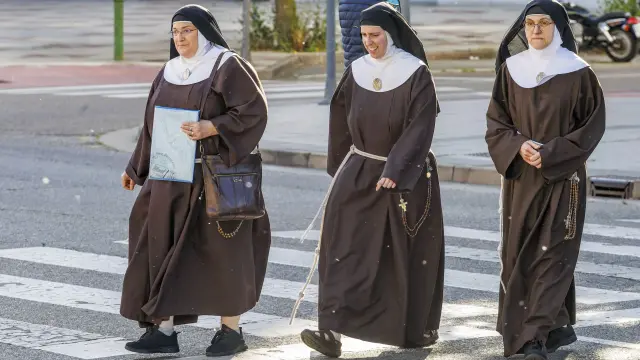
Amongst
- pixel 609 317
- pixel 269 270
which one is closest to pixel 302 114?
pixel 269 270

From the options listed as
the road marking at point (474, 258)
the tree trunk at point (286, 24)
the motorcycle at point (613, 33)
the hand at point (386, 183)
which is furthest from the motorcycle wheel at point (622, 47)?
the hand at point (386, 183)

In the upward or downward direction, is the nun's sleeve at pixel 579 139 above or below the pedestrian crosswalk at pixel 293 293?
above

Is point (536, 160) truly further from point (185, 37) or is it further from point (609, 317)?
point (185, 37)

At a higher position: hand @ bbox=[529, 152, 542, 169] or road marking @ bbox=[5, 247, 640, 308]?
hand @ bbox=[529, 152, 542, 169]

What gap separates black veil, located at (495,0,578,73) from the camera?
268 inches

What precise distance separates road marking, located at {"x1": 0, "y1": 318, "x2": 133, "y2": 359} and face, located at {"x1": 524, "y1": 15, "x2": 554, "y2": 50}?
2397 mm

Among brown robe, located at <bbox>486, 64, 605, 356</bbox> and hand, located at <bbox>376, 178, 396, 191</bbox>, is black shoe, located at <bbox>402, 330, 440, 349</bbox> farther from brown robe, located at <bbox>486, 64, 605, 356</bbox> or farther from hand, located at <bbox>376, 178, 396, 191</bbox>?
hand, located at <bbox>376, 178, 396, 191</bbox>

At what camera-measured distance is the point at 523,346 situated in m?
6.79

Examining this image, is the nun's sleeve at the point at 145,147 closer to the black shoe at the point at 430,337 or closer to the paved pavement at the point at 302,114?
the black shoe at the point at 430,337

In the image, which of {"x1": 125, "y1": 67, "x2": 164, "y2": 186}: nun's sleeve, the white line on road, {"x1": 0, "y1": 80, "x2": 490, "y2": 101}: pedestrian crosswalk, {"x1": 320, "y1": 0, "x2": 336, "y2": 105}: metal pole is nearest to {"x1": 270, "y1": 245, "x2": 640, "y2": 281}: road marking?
the white line on road

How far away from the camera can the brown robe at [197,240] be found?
22.4ft

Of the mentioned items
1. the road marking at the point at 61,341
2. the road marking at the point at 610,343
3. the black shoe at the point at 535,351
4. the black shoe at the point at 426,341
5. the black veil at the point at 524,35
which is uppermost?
the black veil at the point at 524,35

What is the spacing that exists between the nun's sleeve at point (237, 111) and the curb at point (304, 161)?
6.72m

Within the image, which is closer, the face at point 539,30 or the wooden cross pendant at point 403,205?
the face at point 539,30
